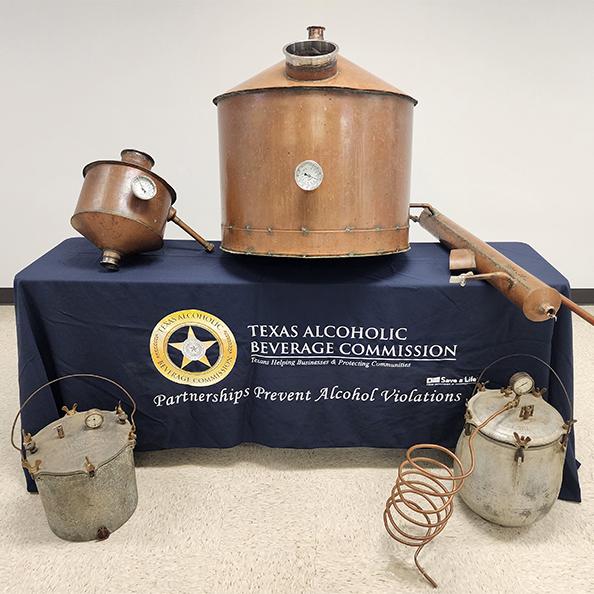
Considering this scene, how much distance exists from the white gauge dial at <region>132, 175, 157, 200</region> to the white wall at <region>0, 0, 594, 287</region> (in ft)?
5.35

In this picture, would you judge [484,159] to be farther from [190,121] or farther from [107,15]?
[107,15]

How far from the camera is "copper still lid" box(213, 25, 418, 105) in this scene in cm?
136

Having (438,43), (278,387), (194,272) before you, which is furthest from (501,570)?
(438,43)

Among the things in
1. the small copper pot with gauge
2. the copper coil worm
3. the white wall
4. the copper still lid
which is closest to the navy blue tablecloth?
the small copper pot with gauge

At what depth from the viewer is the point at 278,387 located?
1671 mm

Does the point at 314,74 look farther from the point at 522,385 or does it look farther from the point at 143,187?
the point at 522,385

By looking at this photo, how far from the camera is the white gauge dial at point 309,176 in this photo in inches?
55.0

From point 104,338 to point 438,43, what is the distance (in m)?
2.64

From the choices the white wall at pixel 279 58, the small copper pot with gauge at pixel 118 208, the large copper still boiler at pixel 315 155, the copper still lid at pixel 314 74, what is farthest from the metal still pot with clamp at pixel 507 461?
the white wall at pixel 279 58

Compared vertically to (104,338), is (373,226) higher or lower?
higher

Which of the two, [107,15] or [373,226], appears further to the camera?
[107,15]

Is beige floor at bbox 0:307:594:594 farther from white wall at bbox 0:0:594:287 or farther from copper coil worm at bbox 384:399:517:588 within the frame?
white wall at bbox 0:0:594:287

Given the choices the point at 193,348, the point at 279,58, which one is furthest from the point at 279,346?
the point at 279,58

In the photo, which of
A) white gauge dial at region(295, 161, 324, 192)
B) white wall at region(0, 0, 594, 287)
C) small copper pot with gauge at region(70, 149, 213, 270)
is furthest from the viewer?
white wall at region(0, 0, 594, 287)
